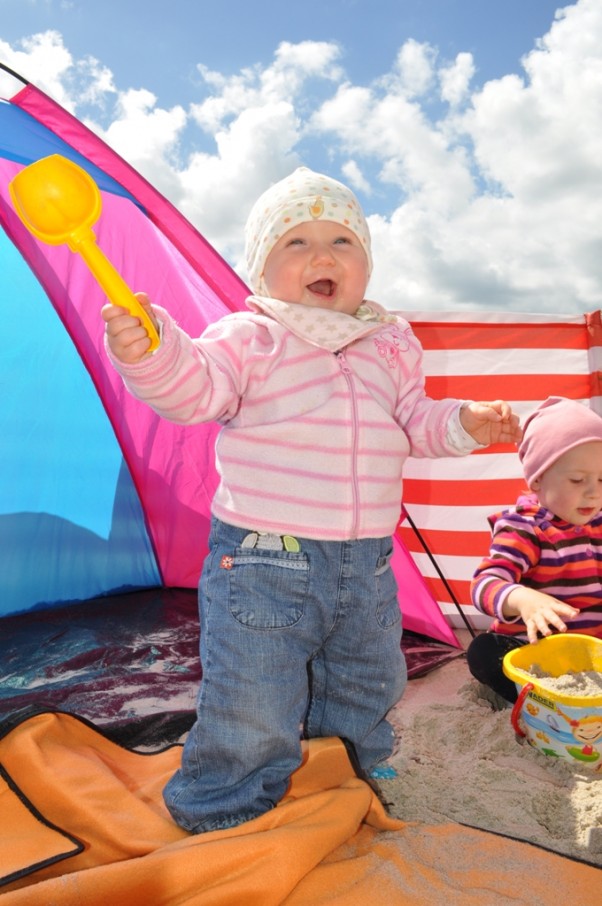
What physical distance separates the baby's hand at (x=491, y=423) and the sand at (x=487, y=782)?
0.52 m

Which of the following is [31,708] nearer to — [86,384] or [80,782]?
[80,782]

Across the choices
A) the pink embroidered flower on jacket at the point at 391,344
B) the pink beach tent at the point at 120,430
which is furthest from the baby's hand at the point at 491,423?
the pink beach tent at the point at 120,430

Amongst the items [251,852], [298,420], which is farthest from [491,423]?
[251,852]

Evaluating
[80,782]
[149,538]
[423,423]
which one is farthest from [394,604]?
[149,538]

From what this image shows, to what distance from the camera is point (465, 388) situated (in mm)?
1974

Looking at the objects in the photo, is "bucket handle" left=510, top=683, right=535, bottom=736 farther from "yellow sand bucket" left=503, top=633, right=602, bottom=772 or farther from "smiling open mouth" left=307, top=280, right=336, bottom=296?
"smiling open mouth" left=307, top=280, right=336, bottom=296

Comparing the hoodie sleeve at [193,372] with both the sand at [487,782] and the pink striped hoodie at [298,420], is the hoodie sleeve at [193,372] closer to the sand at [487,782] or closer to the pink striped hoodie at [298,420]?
the pink striped hoodie at [298,420]

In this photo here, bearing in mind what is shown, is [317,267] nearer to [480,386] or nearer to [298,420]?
[298,420]

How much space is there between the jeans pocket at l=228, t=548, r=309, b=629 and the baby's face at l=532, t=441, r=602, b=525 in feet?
2.28

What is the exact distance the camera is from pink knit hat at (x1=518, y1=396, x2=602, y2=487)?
1.41 metres

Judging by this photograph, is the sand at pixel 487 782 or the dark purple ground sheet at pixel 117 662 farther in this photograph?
the dark purple ground sheet at pixel 117 662

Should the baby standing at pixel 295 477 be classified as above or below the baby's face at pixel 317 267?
below

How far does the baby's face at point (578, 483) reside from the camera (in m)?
1.40

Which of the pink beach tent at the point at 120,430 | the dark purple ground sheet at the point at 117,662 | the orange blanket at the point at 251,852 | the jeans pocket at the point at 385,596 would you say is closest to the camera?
the orange blanket at the point at 251,852
